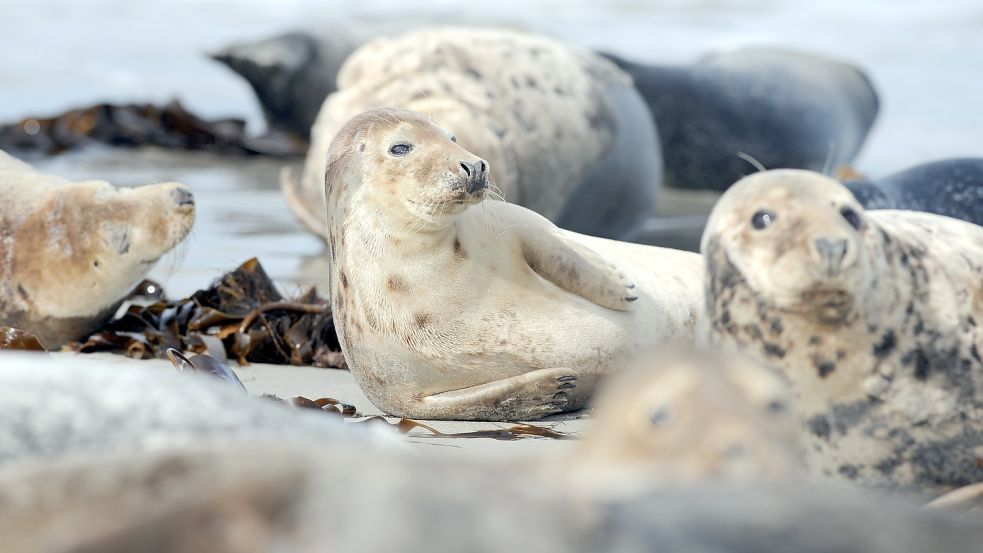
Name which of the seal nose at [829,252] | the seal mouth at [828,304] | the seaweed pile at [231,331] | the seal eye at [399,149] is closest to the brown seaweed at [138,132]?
the seaweed pile at [231,331]

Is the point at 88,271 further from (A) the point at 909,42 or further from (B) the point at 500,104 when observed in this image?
(A) the point at 909,42

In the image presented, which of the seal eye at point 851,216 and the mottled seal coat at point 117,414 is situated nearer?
the mottled seal coat at point 117,414

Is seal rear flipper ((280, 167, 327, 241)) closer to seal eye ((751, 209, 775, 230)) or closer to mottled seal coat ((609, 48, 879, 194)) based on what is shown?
mottled seal coat ((609, 48, 879, 194))

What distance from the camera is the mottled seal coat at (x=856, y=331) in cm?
244

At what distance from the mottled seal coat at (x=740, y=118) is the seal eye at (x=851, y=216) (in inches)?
261

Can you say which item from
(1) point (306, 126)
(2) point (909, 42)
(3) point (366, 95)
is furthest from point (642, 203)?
(2) point (909, 42)

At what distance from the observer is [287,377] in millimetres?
4270

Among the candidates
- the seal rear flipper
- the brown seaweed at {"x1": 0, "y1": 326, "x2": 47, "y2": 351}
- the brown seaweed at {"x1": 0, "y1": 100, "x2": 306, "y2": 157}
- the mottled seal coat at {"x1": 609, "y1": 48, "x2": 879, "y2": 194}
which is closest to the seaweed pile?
the brown seaweed at {"x1": 0, "y1": 326, "x2": 47, "y2": 351}

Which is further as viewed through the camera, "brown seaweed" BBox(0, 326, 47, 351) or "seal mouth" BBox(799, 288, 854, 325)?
"brown seaweed" BBox(0, 326, 47, 351)

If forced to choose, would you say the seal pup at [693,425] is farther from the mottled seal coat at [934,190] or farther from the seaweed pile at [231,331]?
the mottled seal coat at [934,190]

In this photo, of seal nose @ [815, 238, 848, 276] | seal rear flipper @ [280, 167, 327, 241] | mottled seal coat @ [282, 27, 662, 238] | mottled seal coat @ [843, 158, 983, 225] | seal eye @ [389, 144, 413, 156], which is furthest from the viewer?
seal rear flipper @ [280, 167, 327, 241]

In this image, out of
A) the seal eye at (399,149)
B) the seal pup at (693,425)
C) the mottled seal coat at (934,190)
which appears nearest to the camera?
the seal pup at (693,425)

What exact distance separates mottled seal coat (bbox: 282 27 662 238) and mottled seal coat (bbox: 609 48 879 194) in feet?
8.06

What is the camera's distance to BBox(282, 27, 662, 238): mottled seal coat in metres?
5.77
